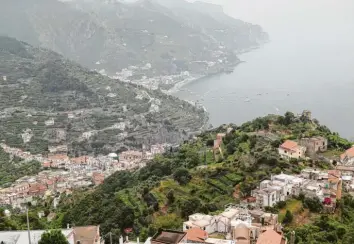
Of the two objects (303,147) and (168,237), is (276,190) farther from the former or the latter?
(303,147)

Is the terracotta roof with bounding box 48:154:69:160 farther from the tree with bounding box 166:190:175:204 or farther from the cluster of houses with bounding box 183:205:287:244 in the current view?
the cluster of houses with bounding box 183:205:287:244

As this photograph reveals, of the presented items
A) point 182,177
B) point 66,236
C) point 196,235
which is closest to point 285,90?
point 182,177

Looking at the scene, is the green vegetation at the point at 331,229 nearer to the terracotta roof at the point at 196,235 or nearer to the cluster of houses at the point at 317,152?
the cluster of houses at the point at 317,152

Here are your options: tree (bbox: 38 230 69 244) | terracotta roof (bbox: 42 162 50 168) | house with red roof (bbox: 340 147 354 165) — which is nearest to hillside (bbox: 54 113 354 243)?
house with red roof (bbox: 340 147 354 165)

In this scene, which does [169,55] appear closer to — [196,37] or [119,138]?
[196,37]

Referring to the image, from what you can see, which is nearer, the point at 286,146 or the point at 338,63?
the point at 286,146

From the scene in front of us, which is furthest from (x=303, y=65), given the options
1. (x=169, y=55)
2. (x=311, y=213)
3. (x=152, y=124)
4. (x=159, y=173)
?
(x=311, y=213)

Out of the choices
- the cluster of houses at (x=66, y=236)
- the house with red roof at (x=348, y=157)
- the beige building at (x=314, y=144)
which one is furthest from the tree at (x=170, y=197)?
the house with red roof at (x=348, y=157)

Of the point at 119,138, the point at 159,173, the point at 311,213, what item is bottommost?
the point at 119,138

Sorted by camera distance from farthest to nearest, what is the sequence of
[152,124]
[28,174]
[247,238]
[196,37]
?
[196,37]
[152,124]
[28,174]
[247,238]
